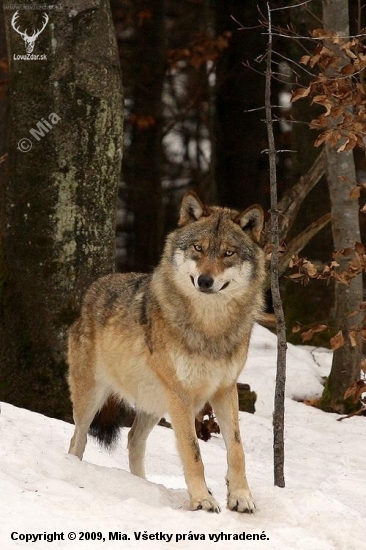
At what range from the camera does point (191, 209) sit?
567cm

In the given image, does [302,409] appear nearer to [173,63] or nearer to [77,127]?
[77,127]

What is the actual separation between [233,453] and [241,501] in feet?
1.08

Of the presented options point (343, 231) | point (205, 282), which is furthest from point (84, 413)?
point (343, 231)

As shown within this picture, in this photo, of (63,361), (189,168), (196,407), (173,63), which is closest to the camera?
(196,407)

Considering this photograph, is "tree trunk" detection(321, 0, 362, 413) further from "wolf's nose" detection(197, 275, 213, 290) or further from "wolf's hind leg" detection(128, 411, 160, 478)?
"wolf's nose" detection(197, 275, 213, 290)

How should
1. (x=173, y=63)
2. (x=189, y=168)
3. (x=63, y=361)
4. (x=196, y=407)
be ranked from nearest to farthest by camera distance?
1. (x=196, y=407)
2. (x=63, y=361)
3. (x=173, y=63)
4. (x=189, y=168)

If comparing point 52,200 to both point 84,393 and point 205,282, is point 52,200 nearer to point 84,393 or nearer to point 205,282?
point 84,393

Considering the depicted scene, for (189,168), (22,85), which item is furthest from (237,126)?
(22,85)

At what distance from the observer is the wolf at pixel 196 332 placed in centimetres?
533

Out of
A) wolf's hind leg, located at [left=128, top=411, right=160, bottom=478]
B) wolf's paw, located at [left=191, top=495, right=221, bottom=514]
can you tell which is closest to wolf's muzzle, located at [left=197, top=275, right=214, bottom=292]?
wolf's paw, located at [left=191, top=495, right=221, bottom=514]

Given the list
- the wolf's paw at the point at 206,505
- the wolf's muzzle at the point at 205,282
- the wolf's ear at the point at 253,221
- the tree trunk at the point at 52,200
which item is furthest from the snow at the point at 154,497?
the wolf's ear at the point at 253,221

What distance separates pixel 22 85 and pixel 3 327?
205 centimetres

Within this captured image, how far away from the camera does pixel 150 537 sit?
441 cm

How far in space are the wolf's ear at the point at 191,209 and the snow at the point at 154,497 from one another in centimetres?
161
